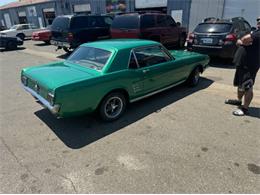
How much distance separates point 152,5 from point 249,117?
15.8m

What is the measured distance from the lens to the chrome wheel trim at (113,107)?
3.79m

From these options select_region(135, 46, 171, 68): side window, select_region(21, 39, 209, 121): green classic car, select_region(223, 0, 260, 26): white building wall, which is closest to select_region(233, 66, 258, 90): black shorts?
select_region(21, 39, 209, 121): green classic car

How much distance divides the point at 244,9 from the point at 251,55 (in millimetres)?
11912

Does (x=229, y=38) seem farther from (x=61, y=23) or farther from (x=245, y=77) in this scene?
(x=61, y=23)

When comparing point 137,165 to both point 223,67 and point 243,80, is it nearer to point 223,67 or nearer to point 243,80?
point 243,80

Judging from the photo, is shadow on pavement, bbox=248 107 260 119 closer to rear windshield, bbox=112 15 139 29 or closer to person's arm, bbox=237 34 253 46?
person's arm, bbox=237 34 253 46

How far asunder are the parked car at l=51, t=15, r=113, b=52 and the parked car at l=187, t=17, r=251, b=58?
5399 mm

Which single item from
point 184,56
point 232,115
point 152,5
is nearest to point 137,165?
point 232,115

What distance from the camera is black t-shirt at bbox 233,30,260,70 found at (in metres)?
3.60

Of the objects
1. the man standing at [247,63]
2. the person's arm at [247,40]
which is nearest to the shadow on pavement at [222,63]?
the man standing at [247,63]

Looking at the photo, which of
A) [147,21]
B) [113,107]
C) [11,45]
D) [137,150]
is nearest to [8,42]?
[11,45]

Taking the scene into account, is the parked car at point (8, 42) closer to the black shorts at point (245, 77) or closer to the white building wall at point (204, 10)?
Answer: the white building wall at point (204, 10)

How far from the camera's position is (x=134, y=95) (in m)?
4.11

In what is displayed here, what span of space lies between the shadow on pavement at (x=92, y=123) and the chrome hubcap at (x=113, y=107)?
156 mm
